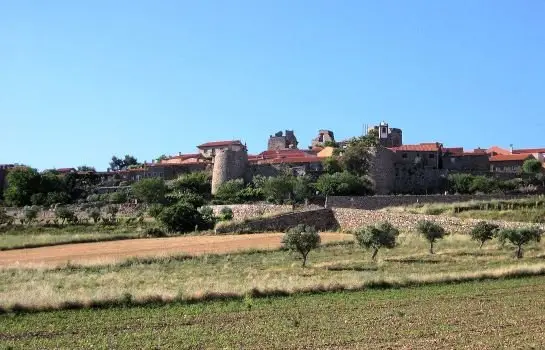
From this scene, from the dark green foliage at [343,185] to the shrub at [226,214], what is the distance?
48.8 ft

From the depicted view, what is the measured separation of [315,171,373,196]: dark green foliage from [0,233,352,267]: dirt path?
26445mm

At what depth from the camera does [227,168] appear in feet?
307

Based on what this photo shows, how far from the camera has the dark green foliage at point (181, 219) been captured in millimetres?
58812

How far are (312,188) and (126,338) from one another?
2707 inches

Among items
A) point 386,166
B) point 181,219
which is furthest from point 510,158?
point 181,219

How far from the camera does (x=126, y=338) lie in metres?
14.4

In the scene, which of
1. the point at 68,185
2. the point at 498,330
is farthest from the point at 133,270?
the point at 68,185

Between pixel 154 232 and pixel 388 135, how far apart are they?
253 ft

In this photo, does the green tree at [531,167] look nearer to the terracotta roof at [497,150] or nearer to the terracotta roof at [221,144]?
the terracotta roof at [497,150]

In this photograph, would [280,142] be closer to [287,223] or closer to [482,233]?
[287,223]

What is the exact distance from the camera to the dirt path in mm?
37456

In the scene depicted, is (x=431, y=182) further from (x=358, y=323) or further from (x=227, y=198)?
(x=358, y=323)

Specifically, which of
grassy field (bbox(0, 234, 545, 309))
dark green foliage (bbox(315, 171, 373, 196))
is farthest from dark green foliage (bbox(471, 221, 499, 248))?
dark green foliage (bbox(315, 171, 373, 196))

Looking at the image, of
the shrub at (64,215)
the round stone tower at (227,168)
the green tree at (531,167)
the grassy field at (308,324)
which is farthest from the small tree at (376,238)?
the green tree at (531,167)
